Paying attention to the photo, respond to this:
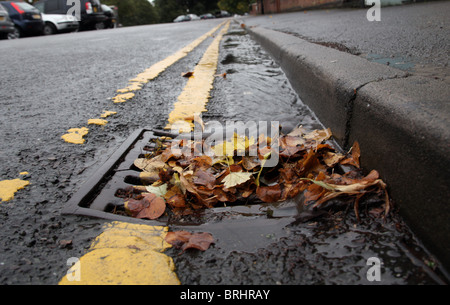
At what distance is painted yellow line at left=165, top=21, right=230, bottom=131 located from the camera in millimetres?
1928

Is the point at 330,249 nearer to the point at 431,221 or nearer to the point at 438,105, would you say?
the point at 431,221

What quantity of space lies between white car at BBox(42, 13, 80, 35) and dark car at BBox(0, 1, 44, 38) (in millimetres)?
1489

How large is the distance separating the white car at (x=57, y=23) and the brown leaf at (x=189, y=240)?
1548cm

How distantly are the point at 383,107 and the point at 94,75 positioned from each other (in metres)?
2.83

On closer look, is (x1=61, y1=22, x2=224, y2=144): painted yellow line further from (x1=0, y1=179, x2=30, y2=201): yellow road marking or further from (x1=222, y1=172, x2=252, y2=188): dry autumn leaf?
(x1=222, y1=172, x2=252, y2=188): dry autumn leaf

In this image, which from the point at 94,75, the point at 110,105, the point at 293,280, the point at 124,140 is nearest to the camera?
the point at 293,280

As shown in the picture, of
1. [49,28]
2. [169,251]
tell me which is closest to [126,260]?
[169,251]

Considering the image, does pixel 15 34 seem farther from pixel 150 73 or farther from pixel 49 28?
pixel 150 73

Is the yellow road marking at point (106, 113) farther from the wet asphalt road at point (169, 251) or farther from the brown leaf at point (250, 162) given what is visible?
the brown leaf at point (250, 162)

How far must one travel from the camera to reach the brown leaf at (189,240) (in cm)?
86

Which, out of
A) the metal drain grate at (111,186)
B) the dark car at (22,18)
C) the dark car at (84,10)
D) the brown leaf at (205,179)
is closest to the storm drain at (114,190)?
the metal drain grate at (111,186)

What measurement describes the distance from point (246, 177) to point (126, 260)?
1.64 ft

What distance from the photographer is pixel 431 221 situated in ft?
2.52

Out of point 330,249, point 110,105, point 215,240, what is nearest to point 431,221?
point 330,249
